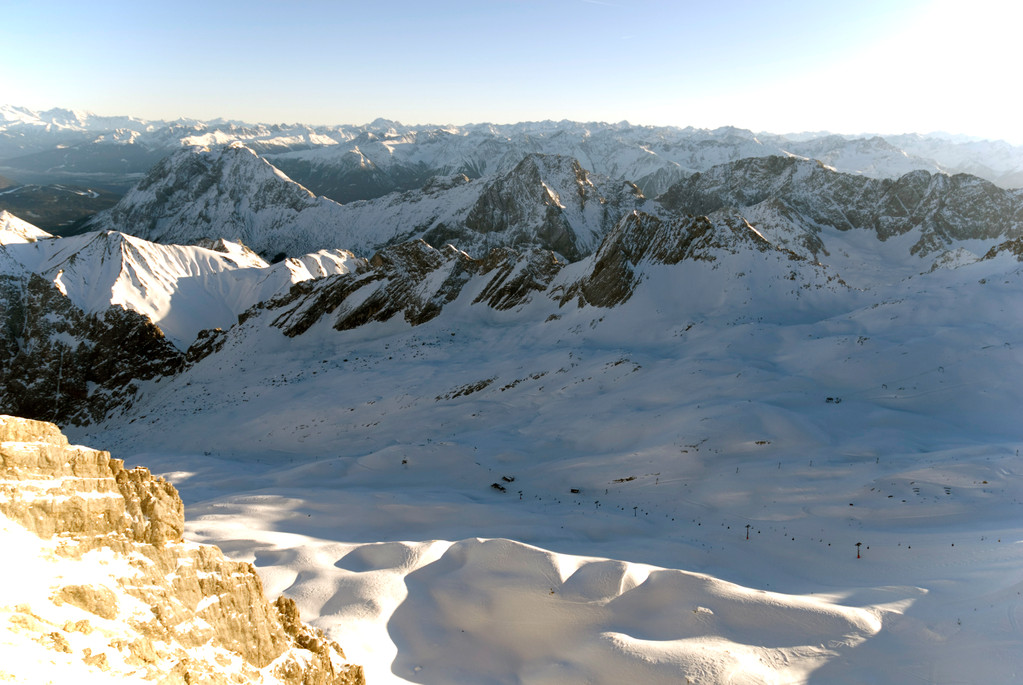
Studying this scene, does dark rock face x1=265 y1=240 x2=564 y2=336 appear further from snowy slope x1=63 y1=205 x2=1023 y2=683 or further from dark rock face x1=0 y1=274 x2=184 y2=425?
dark rock face x1=0 y1=274 x2=184 y2=425

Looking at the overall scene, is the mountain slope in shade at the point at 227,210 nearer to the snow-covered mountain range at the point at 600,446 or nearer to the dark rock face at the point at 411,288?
the snow-covered mountain range at the point at 600,446

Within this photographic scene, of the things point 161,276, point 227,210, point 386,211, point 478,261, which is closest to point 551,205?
point 386,211

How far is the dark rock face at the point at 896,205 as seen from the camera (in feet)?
326

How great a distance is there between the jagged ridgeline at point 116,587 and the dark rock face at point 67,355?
6824cm

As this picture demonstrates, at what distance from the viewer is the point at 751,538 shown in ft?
57.4

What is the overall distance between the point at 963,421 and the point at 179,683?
29.5 meters

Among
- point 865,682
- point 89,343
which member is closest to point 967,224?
point 865,682

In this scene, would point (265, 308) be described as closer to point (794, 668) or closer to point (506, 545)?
point (506, 545)

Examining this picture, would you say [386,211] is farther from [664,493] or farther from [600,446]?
[664,493]

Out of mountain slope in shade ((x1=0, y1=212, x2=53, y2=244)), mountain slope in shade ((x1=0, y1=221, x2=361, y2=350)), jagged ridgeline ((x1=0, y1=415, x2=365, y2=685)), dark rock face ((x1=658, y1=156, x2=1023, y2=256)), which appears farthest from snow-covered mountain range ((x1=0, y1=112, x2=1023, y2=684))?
dark rock face ((x1=658, y1=156, x2=1023, y2=256))

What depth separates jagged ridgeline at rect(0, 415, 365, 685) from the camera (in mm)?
7332

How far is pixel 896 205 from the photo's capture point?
108688 millimetres

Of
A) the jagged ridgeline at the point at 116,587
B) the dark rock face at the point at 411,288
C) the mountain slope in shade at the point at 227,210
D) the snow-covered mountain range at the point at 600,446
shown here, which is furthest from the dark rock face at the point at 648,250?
the mountain slope in shade at the point at 227,210

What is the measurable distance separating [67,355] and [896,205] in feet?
459
